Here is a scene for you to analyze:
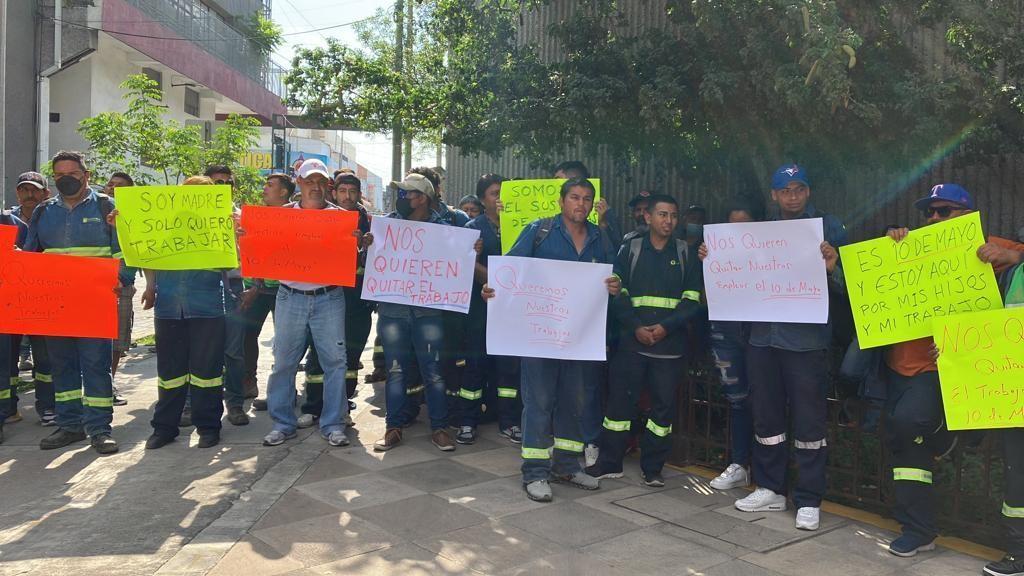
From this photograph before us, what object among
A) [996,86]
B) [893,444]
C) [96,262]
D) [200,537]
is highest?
[996,86]

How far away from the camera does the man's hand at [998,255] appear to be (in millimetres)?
4660

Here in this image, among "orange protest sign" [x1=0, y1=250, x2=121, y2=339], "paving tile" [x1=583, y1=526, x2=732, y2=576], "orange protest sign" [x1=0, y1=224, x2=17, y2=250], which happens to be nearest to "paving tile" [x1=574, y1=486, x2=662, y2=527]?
"paving tile" [x1=583, y1=526, x2=732, y2=576]

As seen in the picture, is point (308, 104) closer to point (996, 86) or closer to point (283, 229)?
point (283, 229)

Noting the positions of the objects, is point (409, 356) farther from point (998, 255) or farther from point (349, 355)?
point (998, 255)

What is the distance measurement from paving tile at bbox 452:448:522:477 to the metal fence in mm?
1219

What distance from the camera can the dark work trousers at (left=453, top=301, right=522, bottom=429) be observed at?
7207 mm

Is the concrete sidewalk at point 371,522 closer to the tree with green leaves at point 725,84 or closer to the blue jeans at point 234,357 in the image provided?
the blue jeans at point 234,357

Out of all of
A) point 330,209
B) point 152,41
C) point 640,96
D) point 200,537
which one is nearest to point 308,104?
point 330,209

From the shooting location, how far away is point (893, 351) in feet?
16.6

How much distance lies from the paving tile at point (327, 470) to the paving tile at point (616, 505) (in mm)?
1603

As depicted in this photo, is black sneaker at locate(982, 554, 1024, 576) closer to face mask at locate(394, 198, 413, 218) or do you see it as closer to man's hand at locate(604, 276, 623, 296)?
man's hand at locate(604, 276, 623, 296)

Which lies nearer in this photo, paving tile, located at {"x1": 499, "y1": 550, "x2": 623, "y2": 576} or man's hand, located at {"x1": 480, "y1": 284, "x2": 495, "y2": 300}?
paving tile, located at {"x1": 499, "y1": 550, "x2": 623, "y2": 576}

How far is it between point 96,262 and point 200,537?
110 inches

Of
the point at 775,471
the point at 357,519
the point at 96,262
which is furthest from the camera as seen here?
the point at 96,262
